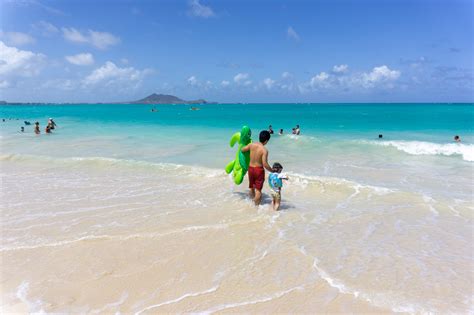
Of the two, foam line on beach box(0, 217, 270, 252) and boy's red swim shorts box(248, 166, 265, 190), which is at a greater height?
boy's red swim shorts box(248, 166, 265, 190)

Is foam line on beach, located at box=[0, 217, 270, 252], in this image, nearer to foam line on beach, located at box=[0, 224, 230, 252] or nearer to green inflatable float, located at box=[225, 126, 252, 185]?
foam line on beach, located at box=[0, 224, 230, 252]

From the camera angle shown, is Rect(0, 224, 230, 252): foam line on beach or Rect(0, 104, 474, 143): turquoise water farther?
Rect(0, 104, 474, 143): turquoise water

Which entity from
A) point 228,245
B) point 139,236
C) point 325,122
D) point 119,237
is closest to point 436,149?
point 228,245

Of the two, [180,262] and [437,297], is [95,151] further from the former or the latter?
[437,297]

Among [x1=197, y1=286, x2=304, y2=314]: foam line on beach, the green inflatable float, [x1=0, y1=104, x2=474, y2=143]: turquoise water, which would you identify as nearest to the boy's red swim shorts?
the green inflatable float

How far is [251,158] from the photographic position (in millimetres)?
7086

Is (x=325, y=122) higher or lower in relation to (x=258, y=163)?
higher

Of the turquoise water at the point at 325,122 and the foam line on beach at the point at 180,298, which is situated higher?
the turquoise water at the point at 325,122

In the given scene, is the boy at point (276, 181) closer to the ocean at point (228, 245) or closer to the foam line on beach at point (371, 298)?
the ocean at point (228, 245)

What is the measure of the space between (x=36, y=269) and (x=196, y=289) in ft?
7.52

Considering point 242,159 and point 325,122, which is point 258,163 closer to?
point 242,159

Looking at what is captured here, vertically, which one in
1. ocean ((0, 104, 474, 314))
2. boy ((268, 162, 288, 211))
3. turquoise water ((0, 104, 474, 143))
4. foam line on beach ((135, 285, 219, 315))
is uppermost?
turquoise water ((0, 104, 474, 143))

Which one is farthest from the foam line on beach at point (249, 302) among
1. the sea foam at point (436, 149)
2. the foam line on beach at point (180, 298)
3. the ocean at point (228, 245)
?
the sea foam at point (436, 149)

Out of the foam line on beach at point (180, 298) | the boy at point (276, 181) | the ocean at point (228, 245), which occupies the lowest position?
the foam line on beach at point (180, 298)
